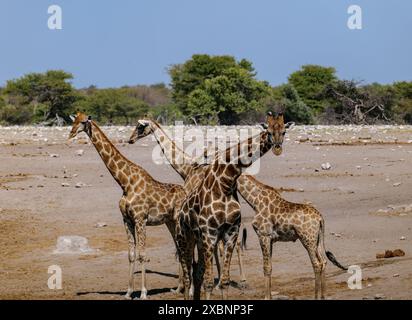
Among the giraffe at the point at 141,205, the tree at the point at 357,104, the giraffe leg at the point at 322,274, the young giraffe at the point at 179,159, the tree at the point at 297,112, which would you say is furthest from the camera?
the tree at the point at 357,104

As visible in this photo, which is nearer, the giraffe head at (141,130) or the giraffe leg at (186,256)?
the giraffe leg at (186,256)

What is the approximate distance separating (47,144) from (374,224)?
48.2ft

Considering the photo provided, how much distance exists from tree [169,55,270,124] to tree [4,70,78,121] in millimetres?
5672

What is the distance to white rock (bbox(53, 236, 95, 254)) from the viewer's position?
615 inches

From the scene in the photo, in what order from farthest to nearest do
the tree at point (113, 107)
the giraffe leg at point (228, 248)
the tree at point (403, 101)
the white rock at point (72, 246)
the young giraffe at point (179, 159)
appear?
the tree at point (113, 107) → the tree at point (403, 101) → the white rock at point (72, 246) → the young giraffe at point (179, 159) → the giraffe leg at point (228, 248)

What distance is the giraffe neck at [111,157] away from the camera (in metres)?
13.2

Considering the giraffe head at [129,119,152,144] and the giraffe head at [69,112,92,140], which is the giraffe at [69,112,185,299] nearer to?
the giraffe head at [69,112,92,140]

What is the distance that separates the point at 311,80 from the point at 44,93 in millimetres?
14171

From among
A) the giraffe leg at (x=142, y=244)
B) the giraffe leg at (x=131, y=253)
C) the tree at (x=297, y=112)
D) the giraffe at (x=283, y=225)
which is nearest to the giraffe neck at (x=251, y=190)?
the giraffe at (x=283, y=225)

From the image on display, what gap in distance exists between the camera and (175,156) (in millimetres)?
14430

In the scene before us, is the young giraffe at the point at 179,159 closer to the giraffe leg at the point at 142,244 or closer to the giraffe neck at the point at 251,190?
the giraffe neck at the point at 251,190

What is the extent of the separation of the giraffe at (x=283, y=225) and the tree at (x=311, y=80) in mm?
39360

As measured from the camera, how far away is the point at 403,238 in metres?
15.6

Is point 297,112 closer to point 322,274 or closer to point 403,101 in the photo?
point 403,101
